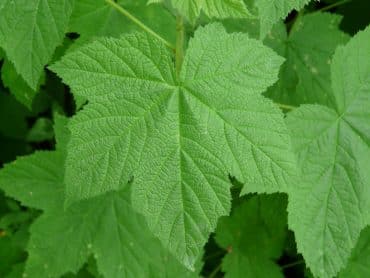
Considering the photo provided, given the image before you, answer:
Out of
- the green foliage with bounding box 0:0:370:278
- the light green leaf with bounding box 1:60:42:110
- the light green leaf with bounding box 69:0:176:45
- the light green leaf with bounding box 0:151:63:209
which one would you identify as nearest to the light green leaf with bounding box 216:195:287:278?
the green foliage with bounding box 0:0:370:278

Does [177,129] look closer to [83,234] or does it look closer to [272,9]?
[272,9]

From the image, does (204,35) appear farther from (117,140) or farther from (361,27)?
(361,27)

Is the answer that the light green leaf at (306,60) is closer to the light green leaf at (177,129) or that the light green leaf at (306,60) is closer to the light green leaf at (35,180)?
the light green leaf at (177,129)

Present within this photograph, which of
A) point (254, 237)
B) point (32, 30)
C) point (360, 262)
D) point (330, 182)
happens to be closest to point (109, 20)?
point (32, 30)

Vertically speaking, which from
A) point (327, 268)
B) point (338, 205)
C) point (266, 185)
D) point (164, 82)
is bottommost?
point (327, 268)

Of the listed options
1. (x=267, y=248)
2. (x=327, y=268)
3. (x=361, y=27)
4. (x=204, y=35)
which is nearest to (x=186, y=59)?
(x=204, y=35)

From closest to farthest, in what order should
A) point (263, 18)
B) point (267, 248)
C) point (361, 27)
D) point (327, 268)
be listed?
point (263, 18) < point (327, 268) < point (267, 248) < point (361, 27)
